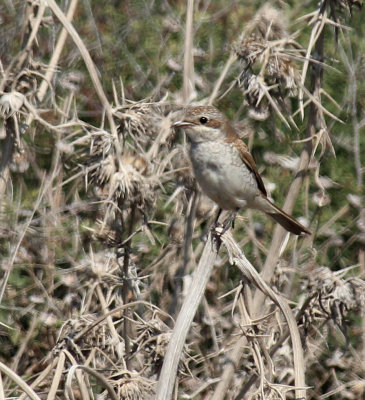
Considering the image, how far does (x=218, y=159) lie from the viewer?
157 inches

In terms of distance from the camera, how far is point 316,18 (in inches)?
141

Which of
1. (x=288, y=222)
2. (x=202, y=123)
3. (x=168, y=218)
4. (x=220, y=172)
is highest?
(x=202, y=123)

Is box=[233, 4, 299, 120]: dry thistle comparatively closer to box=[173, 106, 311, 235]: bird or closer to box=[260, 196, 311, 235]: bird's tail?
box=[173, 106, 311, 235]: bird

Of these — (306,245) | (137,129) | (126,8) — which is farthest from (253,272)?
(126,8)

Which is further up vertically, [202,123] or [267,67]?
[267,67]

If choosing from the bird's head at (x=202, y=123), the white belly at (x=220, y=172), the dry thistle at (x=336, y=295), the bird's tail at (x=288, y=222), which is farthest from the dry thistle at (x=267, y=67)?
the dry thistle at (x=336, y=295)

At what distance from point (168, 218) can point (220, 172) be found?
1.37 metres

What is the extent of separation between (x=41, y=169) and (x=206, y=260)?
3007 millimetres

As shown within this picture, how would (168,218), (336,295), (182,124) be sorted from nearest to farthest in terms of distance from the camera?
(336,295) → (182,124) → (168,218)

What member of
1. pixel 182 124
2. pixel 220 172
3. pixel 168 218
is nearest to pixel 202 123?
pixel 182 124

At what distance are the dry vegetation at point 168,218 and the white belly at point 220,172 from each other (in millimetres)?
163

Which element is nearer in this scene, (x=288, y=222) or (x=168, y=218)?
(x=288, y=222)

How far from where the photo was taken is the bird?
395 centimetres

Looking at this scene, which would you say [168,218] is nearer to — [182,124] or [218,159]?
[218,159]
